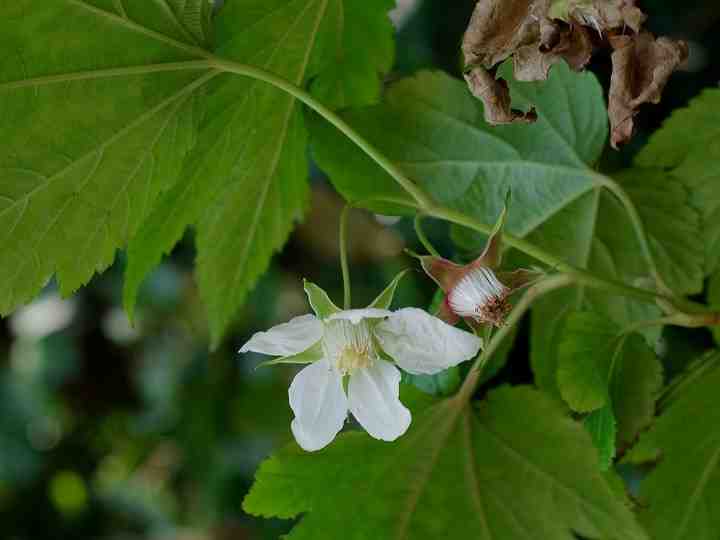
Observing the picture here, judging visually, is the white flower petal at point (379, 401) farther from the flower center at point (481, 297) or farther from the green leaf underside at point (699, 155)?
the green leaf underside at point (699, 155)

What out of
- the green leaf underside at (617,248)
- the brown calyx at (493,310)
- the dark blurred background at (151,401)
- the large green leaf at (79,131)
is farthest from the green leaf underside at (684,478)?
the dark blurred background at (151,401)

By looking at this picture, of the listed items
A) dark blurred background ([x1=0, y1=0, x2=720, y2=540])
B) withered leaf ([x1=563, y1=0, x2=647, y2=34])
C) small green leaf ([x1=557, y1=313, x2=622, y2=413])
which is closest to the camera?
withered leaf ([x1=563, y1=0, x2=647, y2=34])

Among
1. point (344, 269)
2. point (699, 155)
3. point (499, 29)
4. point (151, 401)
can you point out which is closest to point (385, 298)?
point (344, 269)

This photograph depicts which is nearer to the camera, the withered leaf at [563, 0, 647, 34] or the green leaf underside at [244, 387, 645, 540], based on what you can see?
the withered leaf at [563, 0, 647, 34]

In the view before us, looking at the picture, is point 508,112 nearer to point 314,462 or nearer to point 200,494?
point 314,462

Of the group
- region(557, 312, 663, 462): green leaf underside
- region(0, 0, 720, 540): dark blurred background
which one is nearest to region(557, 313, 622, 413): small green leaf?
region(557, 312, 663, 462): green leaf underside

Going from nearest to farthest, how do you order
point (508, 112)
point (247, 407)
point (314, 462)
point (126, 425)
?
1. point (508, 112)
2. point (314, 462)
3. point (247, 407)
4. point (126, 425)

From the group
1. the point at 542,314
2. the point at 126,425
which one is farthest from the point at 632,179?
the point at 126,425

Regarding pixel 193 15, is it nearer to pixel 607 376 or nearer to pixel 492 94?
pixel 492 94

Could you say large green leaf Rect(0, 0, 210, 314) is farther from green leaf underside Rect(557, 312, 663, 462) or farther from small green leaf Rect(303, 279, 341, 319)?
green leaf underside Rect(557, 312, 663, 462)
